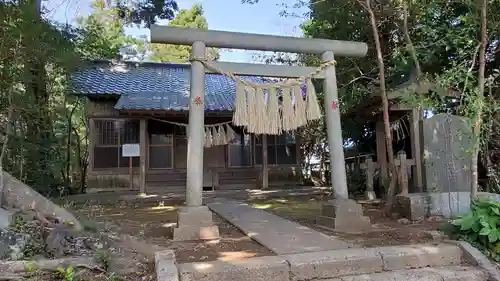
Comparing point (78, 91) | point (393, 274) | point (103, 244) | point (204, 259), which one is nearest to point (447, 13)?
point (393, 274)

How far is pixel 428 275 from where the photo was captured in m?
3.53

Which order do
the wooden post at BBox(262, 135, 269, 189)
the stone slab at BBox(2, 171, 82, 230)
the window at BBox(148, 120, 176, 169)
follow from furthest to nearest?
the wooden post at BBox(262, 135, 269, 189) → the window at BBox(148, 120, 176, 169) → the stone slab at BBox(2, 171, 82, 230)

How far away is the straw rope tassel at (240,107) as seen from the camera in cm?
542

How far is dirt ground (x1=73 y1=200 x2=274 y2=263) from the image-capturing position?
4.04 metres

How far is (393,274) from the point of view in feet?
11.7

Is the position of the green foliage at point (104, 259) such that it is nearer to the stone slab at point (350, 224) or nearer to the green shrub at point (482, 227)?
the stone slab at point (350, 224)

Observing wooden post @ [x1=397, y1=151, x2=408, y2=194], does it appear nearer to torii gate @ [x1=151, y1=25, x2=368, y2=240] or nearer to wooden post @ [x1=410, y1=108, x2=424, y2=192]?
wooden post @ [x1=410, y1=108, x2=424, y2=192]

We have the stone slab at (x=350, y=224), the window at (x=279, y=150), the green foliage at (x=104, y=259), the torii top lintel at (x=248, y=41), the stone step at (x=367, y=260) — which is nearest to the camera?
the green foliage at (x=104, y=259)

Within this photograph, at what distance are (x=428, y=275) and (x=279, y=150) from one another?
371 inches

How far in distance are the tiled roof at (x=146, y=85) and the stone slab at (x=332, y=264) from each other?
25.0 feet

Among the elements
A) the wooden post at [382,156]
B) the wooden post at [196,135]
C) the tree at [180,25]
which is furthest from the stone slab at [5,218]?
the tree at [180,25]

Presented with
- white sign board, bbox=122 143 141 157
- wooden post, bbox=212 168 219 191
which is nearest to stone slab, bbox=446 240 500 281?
wooden post, bbox=212 168 219 191

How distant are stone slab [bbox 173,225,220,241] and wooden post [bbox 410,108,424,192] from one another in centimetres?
424

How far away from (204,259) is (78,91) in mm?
8806
